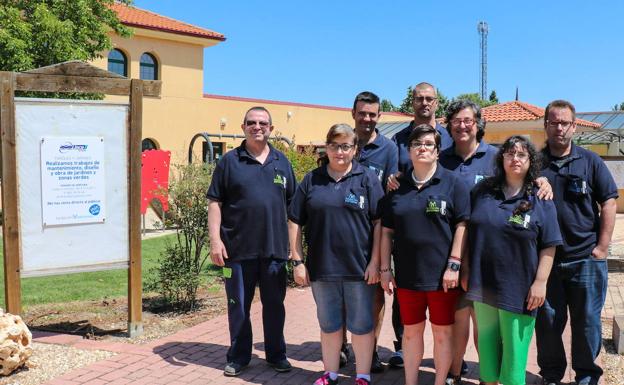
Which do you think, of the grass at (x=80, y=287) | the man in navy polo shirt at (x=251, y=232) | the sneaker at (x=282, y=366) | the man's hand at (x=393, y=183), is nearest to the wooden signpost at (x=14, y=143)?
the man in navy polo shirt at (x=251, y=232)

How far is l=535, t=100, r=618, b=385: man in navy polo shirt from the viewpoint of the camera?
4195 millimetres

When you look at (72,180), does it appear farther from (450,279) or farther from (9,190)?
(450,279)

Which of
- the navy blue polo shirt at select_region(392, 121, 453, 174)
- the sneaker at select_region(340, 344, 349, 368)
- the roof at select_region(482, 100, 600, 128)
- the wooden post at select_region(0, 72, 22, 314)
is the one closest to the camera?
the navy blue polo shirt at select_region(392, 121, 453, 174)

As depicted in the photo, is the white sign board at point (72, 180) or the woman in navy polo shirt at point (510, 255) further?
the white sign board at point (72, 180)

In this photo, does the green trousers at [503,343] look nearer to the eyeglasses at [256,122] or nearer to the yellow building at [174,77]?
the eyeglasses at [256,122]

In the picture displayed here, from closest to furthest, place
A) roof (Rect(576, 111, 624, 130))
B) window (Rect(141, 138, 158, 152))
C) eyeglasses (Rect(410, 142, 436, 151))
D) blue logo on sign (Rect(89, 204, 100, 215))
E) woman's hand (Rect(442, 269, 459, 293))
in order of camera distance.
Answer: woman's hand (Rect(442, 269, 459, 293))
eyeglasses (Rect(410, 142, 436, 151))
blue logo on sign (Rect(89, 204, 100, 215))
window (Rect(141, 138, 158, 152))
roof (Rect(576, 111, 624, 130))

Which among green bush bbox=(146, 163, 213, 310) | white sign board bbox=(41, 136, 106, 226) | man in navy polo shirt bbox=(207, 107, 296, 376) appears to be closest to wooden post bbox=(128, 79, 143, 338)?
white sign board bbox=(41, 136, 106, 226)

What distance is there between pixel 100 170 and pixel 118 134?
0.38 metres

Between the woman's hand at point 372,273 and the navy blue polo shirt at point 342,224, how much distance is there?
0.04 metres

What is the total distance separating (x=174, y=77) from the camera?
2370cm

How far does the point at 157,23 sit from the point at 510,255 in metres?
22.0

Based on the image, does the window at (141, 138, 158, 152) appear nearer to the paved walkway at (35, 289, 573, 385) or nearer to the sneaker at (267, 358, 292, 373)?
the paved walkway at (35, 289, 573, 385)

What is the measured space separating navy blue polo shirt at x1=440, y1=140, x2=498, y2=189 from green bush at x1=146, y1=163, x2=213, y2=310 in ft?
11.7

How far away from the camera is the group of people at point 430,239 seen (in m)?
3.79
